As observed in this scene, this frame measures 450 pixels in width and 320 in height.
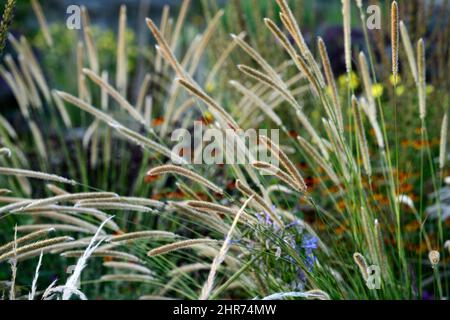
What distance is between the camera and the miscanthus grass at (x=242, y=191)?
1.82 meters

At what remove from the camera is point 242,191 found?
1.70 meters

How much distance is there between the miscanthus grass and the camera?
182cm

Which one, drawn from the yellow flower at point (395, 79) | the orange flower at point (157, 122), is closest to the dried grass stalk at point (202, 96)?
the yellow flower at point (395, 79)

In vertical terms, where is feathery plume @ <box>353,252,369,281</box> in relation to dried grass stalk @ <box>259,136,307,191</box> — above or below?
below

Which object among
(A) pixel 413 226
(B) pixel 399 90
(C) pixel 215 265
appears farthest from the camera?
(B) pixel 399 90

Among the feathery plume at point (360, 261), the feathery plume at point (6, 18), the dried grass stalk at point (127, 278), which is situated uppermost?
the feathery plume at point (6, 18)

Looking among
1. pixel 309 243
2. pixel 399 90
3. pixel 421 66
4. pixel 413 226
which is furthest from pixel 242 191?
pixel 399 90

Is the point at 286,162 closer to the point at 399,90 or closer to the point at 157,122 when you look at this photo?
the point at 157,122

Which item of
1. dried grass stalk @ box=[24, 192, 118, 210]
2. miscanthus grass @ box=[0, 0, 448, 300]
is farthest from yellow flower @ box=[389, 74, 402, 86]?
dried grass stalk @ box=[24, 192, 118, 210]

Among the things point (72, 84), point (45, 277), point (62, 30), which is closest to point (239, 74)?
point (45, 277)

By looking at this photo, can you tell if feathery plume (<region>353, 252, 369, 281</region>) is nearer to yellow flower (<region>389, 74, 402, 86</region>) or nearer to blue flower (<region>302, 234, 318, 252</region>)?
blue flower (<region>302, 234, 318, 252</region>)

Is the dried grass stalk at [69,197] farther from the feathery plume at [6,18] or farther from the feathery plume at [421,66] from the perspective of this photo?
the feathery plume at [421,66]
